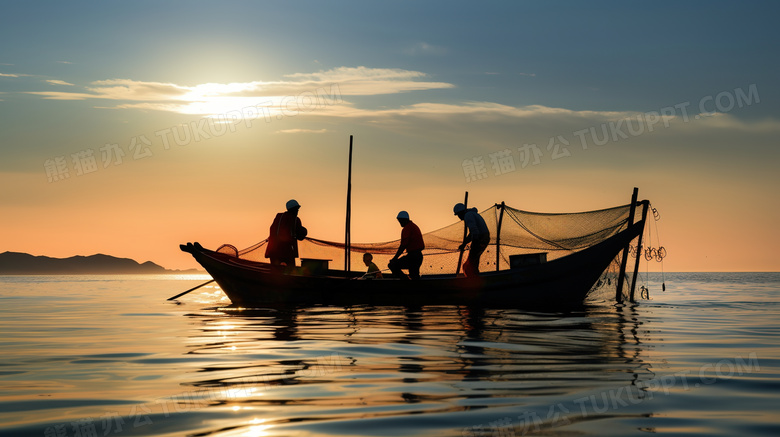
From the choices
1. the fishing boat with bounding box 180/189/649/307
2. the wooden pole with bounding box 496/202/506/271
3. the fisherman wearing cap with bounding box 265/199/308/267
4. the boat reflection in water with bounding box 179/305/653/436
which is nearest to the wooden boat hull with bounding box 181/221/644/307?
the fishing boat with bounding box 180/189/649/307

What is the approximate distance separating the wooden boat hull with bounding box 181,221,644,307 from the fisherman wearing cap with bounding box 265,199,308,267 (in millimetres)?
456

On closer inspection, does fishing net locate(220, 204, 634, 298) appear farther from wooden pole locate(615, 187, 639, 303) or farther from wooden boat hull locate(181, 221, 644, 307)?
wooden boat hull locate(181, 221, 644, 307)

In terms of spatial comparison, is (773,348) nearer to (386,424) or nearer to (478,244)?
(386,424)

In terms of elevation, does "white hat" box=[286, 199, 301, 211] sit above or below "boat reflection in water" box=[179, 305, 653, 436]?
above

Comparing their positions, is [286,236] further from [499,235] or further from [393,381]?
[393,381]

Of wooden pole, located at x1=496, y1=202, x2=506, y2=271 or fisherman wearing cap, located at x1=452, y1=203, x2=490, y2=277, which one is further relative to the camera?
wooden pole, located at x1=496, y1=202, x2=506, y2=271

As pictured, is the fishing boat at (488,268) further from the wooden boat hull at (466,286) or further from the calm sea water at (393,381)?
the calm sea water at (393,381)

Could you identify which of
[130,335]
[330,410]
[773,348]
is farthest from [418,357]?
[130,335]

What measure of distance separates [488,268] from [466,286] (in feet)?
12.9

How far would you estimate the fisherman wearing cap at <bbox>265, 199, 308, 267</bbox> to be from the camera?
19078mm

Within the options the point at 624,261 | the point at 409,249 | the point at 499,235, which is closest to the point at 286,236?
the point at 409,249

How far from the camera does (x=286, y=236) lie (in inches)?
760

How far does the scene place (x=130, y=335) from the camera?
39.2ft

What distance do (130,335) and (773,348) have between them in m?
9.71
